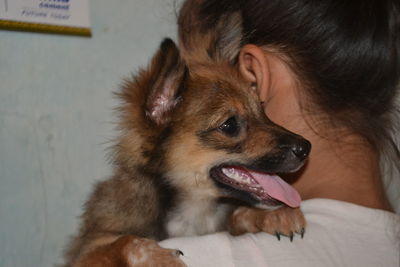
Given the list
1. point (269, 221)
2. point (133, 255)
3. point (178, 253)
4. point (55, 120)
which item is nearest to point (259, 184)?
point (269, 221)

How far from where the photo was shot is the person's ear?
218 centimetres

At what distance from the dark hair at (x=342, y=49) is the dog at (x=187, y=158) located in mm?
275

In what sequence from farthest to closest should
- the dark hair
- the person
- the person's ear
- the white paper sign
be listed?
the white paper sign < the person's ear < the dark hair < the person

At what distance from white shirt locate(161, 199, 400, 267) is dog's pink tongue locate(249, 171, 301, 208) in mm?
94

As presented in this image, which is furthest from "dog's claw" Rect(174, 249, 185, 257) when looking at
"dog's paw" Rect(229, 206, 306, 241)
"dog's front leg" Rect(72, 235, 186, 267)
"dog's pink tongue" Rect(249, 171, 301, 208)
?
"dog's pink tongue" Rect(249, 171, 301, 208)

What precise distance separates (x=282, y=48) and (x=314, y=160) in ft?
1.83

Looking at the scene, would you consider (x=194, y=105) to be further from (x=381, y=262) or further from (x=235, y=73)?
(x=381, y=262)

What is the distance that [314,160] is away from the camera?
2207 mm

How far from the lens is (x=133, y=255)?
1775 mm

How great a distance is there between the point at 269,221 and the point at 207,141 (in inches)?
17.8

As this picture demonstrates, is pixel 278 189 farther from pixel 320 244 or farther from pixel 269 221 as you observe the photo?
pixel 320 244

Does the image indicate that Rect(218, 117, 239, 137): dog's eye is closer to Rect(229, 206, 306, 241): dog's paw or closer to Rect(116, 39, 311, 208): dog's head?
Rect(116, 39, 311, 208): dog's head

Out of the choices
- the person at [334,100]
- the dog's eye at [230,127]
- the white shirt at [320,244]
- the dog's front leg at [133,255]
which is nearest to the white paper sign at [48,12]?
the person at [334,100]

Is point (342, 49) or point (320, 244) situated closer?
point (320, 244)
